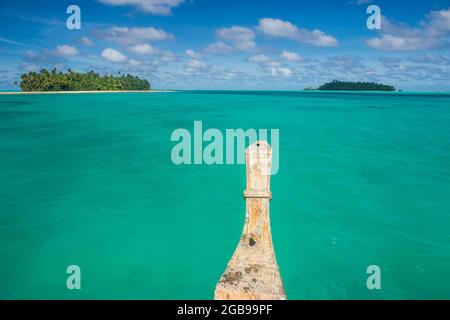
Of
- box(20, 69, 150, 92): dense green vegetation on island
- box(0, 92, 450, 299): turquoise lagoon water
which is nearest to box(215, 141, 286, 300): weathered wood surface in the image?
box(0, 92, 450, 299): turquoise lagoon water

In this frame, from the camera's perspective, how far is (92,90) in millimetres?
148000

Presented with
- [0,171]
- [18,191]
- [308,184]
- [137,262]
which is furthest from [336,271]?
[0,171]

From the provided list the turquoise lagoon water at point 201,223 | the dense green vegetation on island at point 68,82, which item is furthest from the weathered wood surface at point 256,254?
the dense green vegetation on island at point 68,82

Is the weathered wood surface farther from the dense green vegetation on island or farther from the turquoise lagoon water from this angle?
the dense green vegetation on island

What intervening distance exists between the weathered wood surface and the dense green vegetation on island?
144 metres

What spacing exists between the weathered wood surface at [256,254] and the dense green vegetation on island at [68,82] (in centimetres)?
14384

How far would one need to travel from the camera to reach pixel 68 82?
5084 inches

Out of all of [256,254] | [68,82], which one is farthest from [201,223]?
[68,82]

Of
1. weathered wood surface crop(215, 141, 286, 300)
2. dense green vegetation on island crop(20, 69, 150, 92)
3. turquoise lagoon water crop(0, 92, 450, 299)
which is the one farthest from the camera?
dense green vegetation on island crop(20, 69, 150, 92)

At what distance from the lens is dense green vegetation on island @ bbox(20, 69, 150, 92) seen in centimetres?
12031

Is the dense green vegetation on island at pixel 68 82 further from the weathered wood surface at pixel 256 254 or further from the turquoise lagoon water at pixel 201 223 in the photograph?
the weathered wood surface at pixel 256 254
